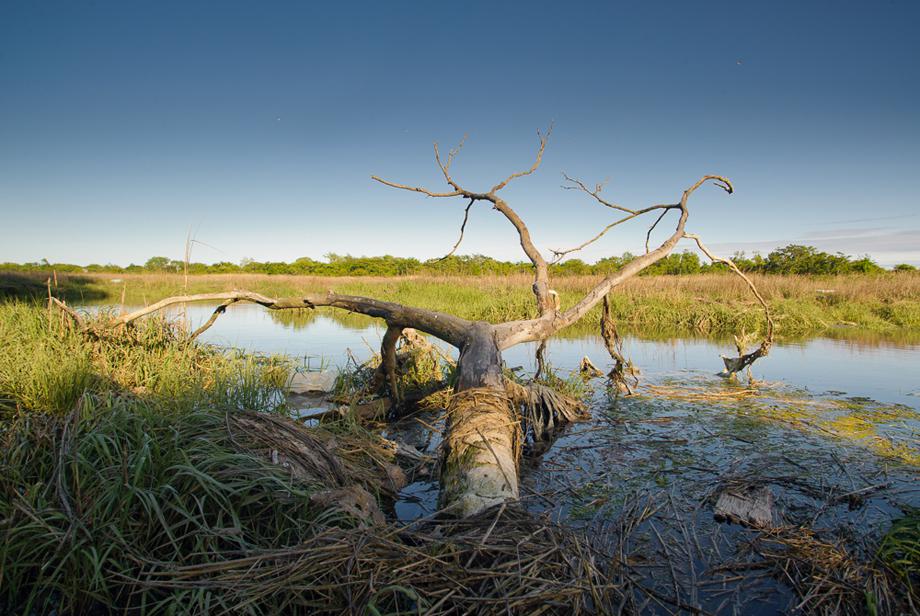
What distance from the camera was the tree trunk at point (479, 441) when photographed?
109 inches

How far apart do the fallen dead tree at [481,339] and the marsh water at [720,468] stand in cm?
33

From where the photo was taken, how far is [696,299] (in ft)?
41.8

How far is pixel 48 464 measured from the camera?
2.51 meters

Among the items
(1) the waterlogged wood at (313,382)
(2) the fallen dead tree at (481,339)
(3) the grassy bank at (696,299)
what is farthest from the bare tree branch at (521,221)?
(3) the grassy bank at (696,299)

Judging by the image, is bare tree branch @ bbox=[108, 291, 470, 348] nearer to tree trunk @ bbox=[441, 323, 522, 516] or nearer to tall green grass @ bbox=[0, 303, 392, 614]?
tree trunk @ bbox=[441, 323, 522, 516]

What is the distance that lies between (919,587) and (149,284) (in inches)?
1134

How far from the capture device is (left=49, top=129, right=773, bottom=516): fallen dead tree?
295cm

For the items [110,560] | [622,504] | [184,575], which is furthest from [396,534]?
[622,504]

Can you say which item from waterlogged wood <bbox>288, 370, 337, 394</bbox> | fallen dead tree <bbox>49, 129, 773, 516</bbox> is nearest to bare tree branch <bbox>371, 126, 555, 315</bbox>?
fallen dead tree <bbox>49, 129, 773, 516</bbox>

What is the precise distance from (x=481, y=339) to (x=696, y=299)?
32.6ft

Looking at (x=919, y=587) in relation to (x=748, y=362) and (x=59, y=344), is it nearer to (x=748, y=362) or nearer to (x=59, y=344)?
(x=748, y=362)

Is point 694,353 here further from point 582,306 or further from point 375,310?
point 375,310

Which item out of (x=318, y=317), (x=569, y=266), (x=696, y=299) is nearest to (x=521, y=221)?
(x=696, y=299)

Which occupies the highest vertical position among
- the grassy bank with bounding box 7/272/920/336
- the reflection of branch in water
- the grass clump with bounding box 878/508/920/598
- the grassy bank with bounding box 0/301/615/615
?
the grassy bank with bounding box 7/272/920/336
